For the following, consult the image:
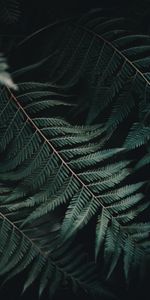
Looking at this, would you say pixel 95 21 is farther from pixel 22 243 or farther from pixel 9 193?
pixel 22 243

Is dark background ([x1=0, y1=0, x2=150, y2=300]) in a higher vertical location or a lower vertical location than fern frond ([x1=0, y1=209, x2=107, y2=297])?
higher

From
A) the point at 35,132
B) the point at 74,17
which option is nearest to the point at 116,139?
the point at 35,132

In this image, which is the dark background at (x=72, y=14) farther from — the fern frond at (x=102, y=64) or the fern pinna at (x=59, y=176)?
the fern pinna at (x=59, y=176)

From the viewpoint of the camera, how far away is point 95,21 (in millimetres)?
1099

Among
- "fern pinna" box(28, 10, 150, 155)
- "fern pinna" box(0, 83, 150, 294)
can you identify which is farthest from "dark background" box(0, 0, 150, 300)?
"fern pinna" box(0, 83, 150, 294)

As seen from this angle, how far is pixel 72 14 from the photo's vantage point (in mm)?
1127

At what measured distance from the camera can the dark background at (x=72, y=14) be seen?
1.12 meters

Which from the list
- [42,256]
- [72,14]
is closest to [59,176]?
[42,256]

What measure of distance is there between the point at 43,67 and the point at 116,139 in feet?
0.92

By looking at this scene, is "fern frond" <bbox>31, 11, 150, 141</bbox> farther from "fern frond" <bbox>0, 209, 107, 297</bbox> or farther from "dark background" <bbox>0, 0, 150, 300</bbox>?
"fern frond" <bbox>0, 209, 107, 297</bbox>

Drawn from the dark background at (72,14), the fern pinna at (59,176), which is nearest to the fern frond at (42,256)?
the fern pinna at (59,176)

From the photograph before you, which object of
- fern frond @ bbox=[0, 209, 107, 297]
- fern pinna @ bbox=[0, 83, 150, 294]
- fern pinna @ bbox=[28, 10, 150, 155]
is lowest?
fern frond @ bbox=[0, 209, 107, 297]

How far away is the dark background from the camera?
112 cm

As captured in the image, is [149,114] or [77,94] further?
[77,94]
